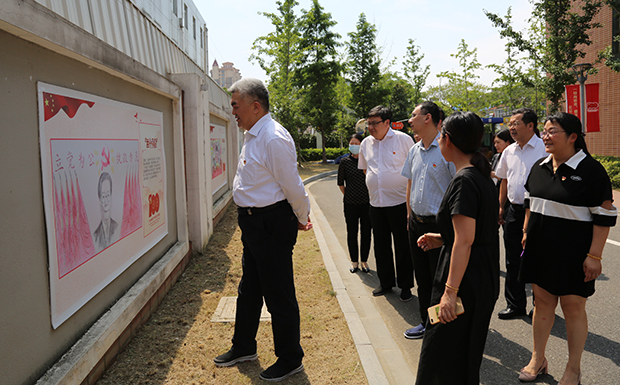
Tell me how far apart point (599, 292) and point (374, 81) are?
34640 mm

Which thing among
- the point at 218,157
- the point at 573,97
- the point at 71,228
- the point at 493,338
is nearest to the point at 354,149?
the point at 493,338

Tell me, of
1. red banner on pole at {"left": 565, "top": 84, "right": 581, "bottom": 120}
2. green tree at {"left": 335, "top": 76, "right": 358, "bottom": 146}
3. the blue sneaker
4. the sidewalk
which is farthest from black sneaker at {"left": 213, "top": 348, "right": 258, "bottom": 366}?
green tree at {"left": 335, "top": 76, "right": 358, "bottom": 146}

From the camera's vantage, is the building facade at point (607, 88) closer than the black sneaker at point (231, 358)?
No

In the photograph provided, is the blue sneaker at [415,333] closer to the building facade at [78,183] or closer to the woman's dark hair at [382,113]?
the woman's dark hair at [382,113]

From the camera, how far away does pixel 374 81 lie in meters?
37.8

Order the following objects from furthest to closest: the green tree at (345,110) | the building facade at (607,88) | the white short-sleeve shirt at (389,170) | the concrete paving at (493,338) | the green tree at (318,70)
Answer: the green tree at (345,110)
the green tree at (318,70)
the building facade at (607,88)
the white short-sleeve shirt at (389,170)
the concrete paving at (493,338)

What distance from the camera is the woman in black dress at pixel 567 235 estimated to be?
2.91 m

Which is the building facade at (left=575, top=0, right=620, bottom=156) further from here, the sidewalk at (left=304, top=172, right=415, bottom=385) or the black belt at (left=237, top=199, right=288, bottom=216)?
the black belt at (left=237, top=199, right=288, bottom=216)

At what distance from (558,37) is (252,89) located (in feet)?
63.9

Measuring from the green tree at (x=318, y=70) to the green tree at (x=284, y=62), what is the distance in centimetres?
74

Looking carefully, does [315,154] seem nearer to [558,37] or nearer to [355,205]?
[558,37]

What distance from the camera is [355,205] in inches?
236

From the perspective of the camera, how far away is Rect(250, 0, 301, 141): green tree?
2808 centimetres

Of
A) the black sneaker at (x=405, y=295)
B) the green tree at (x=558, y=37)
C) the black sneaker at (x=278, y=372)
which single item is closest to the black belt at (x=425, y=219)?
the black sneaker at (x=405, y=295)
